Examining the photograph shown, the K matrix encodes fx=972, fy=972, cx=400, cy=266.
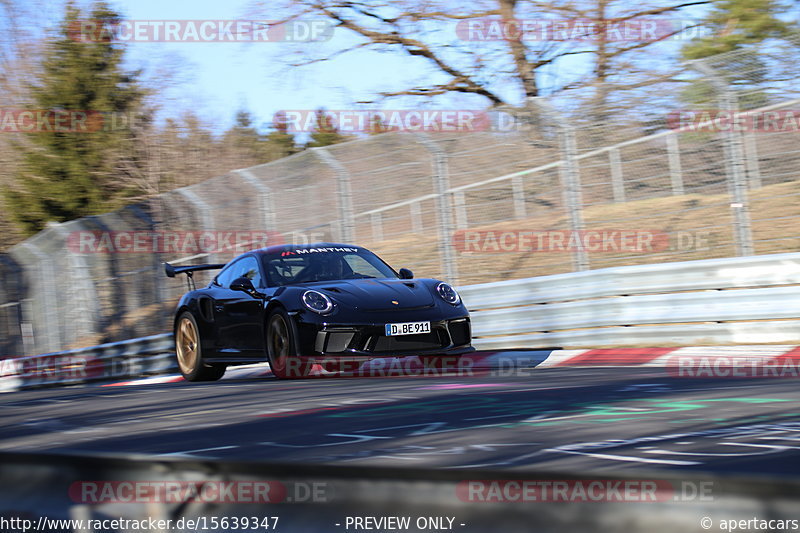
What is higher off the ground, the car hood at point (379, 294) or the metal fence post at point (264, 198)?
the metal fence post at point (264, 198)

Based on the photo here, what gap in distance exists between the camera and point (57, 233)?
547 inches

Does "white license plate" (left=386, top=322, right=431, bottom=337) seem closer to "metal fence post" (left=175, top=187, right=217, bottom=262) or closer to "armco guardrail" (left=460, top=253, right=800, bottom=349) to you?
"armco guardrail" (left=460, top=253, right=800, bottom=349)

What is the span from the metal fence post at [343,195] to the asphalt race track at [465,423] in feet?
15.4

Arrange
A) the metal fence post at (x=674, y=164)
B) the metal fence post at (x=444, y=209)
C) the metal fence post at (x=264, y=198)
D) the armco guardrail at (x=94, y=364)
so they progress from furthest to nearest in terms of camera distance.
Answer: the metal fence post at (x=264, y=198), the armco guardrail at (x=94, y=364), the metal fence post at (x=444, y=209), the metal fence post at (x=674, y=164)

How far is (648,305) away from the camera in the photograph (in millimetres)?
9078

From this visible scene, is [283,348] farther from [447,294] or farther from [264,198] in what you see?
[264,198]

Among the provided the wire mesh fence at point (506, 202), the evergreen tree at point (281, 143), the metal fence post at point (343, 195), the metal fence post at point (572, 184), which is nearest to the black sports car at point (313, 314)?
the metal fence post at point (572, 184)

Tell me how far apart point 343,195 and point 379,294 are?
3999 millimetres

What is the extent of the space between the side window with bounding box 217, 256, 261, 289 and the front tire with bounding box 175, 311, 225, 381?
1.64ft

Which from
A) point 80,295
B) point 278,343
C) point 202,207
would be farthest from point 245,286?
point 80,295

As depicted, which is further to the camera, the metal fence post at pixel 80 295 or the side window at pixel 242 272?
the metal fence post at pixel 80 295

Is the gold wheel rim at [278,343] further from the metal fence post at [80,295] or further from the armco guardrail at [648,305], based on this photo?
the metal fence post at [80,295]

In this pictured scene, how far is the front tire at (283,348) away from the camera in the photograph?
8016mm

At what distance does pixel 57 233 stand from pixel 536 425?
1092 cm
